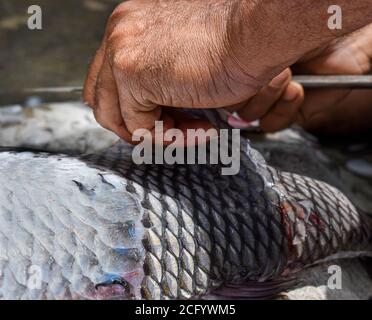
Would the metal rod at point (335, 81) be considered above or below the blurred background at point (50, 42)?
below

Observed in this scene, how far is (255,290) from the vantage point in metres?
1.40

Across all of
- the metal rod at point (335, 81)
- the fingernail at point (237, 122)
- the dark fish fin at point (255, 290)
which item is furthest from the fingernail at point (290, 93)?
the dark fish fin at point (255, 290)

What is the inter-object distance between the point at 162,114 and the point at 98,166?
16 cm

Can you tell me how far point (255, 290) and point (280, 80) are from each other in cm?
52

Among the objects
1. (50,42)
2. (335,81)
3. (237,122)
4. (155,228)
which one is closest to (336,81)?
(335,81)

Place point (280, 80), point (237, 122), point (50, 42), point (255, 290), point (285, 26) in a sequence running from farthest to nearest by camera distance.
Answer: point (50, 42) < point (237, 122) < point (280, 80) < point (255, 290) < point (285, 26)

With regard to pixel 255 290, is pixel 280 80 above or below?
above

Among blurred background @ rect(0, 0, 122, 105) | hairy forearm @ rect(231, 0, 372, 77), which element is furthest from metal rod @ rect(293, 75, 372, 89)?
blurred background @ rect(0, 0, 122, 105)

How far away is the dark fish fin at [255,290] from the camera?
1.36 m

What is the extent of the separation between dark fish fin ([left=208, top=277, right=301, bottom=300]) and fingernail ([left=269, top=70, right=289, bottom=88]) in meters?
0.48

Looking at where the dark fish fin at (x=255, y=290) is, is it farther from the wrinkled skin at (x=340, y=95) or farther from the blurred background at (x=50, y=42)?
the blurred background at (x=50, y=42)

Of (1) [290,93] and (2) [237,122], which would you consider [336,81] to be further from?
(2) [237,122]

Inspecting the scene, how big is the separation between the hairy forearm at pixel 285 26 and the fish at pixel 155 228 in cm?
27

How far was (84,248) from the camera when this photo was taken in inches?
47.4
